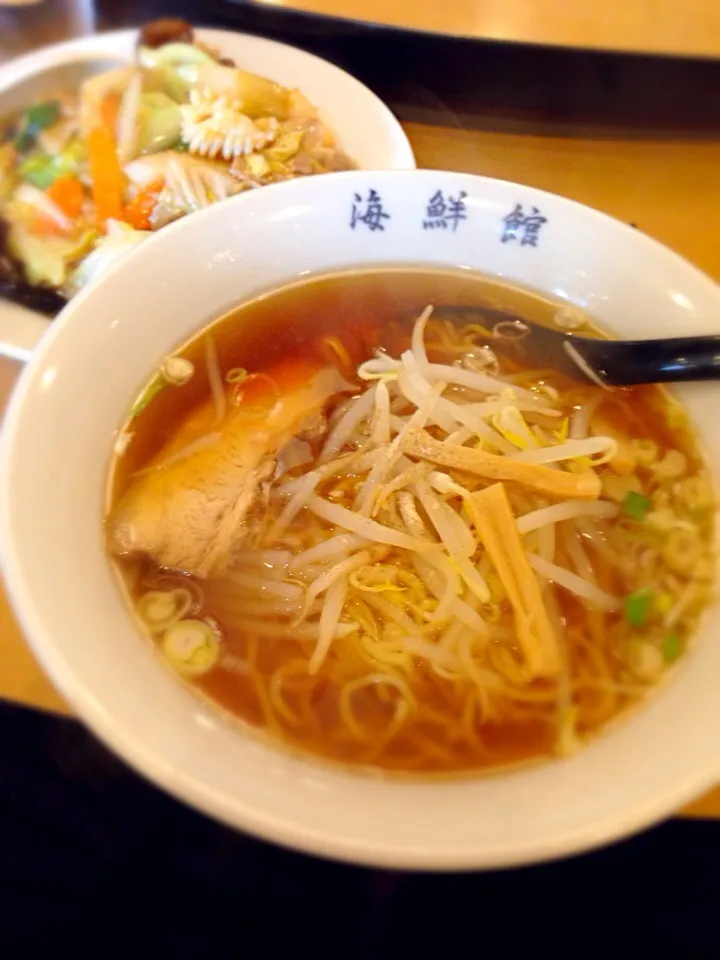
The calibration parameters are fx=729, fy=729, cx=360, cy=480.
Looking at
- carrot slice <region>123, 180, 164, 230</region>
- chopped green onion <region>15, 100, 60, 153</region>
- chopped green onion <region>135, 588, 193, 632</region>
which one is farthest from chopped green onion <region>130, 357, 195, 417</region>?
chopped green onion <region>15, 100, 60, 153</region>

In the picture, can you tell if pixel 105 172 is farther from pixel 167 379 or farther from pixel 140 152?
pixel 167 379

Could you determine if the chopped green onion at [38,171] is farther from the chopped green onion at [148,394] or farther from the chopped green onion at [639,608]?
the chopped green onion at [639,608]

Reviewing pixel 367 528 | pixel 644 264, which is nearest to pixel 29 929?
pixel 367 528

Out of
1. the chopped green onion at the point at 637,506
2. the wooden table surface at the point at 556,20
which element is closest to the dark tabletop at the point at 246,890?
the chopped green onion at the point at 637,506

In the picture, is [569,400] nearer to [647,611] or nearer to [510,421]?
[510,421]

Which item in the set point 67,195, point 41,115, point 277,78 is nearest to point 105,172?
point 67,195
